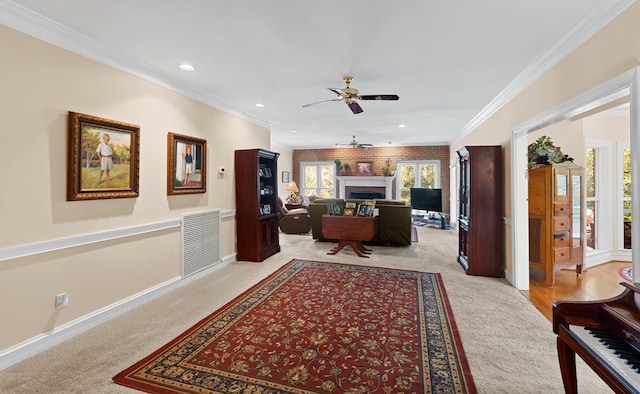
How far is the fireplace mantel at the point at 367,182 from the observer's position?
899cm

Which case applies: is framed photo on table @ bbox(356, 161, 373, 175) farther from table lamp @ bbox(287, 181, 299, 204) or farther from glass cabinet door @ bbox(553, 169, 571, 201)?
glass cabinet door @ bbox(553, 169, 571, 201)

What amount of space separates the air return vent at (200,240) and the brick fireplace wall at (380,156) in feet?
20.2

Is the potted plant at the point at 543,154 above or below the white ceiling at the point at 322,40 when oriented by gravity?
below

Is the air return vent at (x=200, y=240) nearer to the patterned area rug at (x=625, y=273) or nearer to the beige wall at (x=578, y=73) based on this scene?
the beige wall at (x=578, y=73)

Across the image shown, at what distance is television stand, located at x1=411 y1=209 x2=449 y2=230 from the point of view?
7621 mm

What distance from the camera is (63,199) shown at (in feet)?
7.54

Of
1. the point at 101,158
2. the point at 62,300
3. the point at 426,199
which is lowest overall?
the point at 62,300

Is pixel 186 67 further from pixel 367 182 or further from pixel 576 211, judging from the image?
pixel 367 182

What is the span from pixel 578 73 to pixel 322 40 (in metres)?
2.06

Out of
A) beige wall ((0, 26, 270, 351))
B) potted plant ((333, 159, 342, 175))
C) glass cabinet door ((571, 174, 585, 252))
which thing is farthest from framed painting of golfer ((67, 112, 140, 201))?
potted plant ((333, 159, 342, 175))

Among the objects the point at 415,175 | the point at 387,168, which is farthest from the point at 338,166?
the point at 415,175

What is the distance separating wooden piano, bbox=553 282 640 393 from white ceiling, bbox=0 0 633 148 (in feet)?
6.11

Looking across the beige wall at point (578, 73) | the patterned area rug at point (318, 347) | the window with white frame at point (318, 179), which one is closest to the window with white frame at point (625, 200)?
the beige wall at point (578, 73)

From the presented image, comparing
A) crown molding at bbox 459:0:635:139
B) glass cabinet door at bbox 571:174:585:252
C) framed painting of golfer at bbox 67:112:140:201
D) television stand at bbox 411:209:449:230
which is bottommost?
television stand at bbox 411:209:449:230
